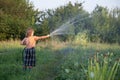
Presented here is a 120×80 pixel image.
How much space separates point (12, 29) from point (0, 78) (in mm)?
20908

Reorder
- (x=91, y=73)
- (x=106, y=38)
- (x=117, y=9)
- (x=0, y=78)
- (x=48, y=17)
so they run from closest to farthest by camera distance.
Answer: (x=91, y=73)
(x=0, y=78)
(x=106, y=38)
(x=117, y=9)
(x=48, y=17)

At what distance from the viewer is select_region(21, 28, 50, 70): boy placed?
1149 centimetres

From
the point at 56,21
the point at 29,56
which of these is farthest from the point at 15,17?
the point at 29,56

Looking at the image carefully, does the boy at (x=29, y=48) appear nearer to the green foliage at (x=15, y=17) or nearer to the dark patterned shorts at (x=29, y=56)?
the dark patterned shorts at (x=29, y=56)

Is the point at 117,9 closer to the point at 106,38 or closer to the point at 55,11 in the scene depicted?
the point at 106,38

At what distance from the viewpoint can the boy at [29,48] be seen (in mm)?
11492

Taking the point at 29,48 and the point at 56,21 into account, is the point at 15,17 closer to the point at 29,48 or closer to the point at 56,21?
the point at 56,21

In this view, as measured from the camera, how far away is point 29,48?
11617 mm

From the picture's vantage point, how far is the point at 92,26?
105 feet

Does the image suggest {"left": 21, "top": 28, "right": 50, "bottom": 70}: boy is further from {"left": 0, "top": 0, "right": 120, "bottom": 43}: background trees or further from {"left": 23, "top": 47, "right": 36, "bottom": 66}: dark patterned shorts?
{"left": 0, "top": 0, "right": 120, "bottom": 43}: background trees

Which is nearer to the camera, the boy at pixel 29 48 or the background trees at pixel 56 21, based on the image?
the boy at pixel 29 48

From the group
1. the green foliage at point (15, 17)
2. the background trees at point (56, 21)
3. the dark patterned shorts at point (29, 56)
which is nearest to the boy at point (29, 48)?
the dark patterned shorts at point (29, 56)

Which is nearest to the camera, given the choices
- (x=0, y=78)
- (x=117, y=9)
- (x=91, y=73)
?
(x=91, y=73)

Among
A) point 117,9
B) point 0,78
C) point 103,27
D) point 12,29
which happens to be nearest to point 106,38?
point 103,27
